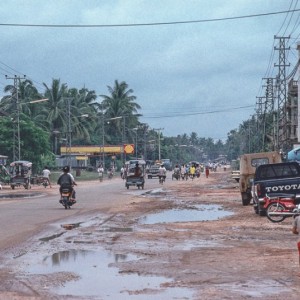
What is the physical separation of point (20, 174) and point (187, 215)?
31270mm

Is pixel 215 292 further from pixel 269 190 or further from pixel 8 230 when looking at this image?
pixel 269 190

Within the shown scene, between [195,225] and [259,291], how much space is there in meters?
10.8

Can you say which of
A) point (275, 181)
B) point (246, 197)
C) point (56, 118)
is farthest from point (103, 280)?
point (56, 118)

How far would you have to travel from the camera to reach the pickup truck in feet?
70.7

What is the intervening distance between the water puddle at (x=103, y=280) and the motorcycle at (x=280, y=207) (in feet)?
27.7

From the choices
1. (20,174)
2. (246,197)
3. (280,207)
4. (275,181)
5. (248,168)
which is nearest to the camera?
(280,207)

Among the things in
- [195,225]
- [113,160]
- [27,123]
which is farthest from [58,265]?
[113,160]

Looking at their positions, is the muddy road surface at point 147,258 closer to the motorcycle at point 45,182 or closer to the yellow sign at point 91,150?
the motorcycle at point 45,182

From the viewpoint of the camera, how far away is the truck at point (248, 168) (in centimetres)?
2967

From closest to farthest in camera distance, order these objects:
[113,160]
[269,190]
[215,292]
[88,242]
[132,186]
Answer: [215,292], [88,242], [269,190], [132,186], [113,160]

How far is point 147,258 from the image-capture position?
501 inches

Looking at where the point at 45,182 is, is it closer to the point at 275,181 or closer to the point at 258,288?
the point at 275,181

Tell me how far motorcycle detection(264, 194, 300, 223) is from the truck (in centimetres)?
867

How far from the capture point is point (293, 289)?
9.32 m
